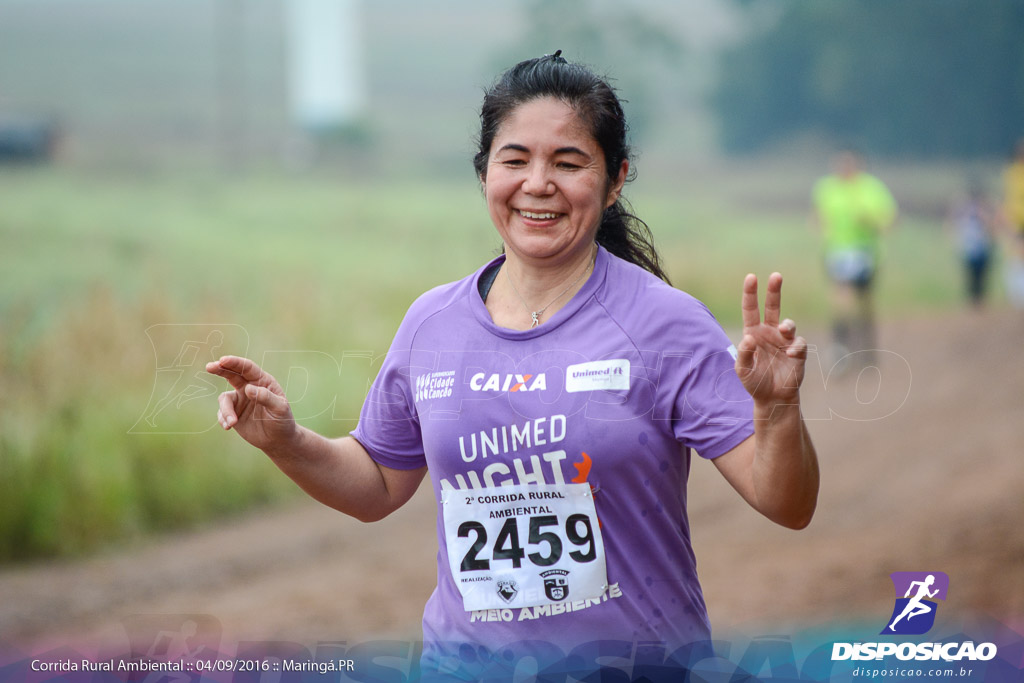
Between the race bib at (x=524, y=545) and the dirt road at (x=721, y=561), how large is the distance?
6.22ft

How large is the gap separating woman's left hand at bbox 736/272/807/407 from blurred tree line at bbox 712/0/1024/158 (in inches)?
708

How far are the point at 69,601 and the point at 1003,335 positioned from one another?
1000 cm

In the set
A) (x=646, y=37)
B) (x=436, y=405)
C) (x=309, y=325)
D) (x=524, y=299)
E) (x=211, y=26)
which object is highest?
(x=211, y=26)

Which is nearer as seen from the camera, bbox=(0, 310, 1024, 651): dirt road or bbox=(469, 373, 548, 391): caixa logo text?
bbox=(469, 373, 548, 391): caixa logo text

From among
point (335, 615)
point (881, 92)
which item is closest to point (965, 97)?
point (881, 92)

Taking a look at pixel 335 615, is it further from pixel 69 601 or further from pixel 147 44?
pixel 147 44

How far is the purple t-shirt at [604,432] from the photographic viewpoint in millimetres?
1933

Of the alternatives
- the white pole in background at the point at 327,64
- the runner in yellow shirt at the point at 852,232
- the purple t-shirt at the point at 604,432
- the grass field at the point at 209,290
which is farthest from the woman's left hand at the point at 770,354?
the white pole in background at the point at 327,64

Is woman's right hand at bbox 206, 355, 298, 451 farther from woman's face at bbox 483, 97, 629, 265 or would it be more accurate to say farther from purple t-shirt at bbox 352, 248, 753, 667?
woman's face at bbox 483, 97, 629, 265

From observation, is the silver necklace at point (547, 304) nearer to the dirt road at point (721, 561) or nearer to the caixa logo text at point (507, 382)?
the caixa logo text at point (507, 382)

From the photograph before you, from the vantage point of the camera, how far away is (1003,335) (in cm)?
1185

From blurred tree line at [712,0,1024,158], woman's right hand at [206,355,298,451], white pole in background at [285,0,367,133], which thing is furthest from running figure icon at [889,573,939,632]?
white pole in background at [285,0,367,133]

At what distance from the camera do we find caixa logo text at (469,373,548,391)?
1.98 meters

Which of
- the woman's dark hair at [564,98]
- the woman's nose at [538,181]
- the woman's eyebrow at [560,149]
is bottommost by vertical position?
the woman's nose at [538,181]
